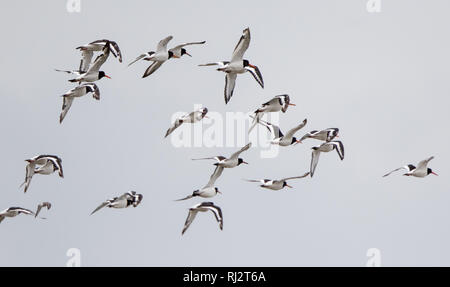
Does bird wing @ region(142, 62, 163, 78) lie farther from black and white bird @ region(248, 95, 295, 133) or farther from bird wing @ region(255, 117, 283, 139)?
bird wing @ region(255, 117, 283, 139)

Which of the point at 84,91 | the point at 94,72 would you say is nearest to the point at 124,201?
the point at 84,91

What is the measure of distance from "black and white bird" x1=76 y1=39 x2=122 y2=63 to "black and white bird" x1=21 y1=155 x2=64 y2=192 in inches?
116

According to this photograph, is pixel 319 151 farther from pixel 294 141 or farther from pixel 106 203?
pixel 106 203

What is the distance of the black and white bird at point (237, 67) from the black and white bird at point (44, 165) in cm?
471

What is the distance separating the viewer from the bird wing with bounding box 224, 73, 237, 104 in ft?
103

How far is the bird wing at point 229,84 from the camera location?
103 feet

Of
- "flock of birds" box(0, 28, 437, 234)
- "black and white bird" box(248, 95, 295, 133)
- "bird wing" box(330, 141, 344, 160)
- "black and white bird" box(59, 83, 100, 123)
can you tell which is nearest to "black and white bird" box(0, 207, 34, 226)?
"flock of birds" box(0, 28, 437, 234)

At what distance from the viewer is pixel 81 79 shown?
3112 centimetres

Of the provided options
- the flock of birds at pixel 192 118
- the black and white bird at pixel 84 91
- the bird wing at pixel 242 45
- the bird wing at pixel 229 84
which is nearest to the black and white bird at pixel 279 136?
the flock of birds at pixel 192 118
